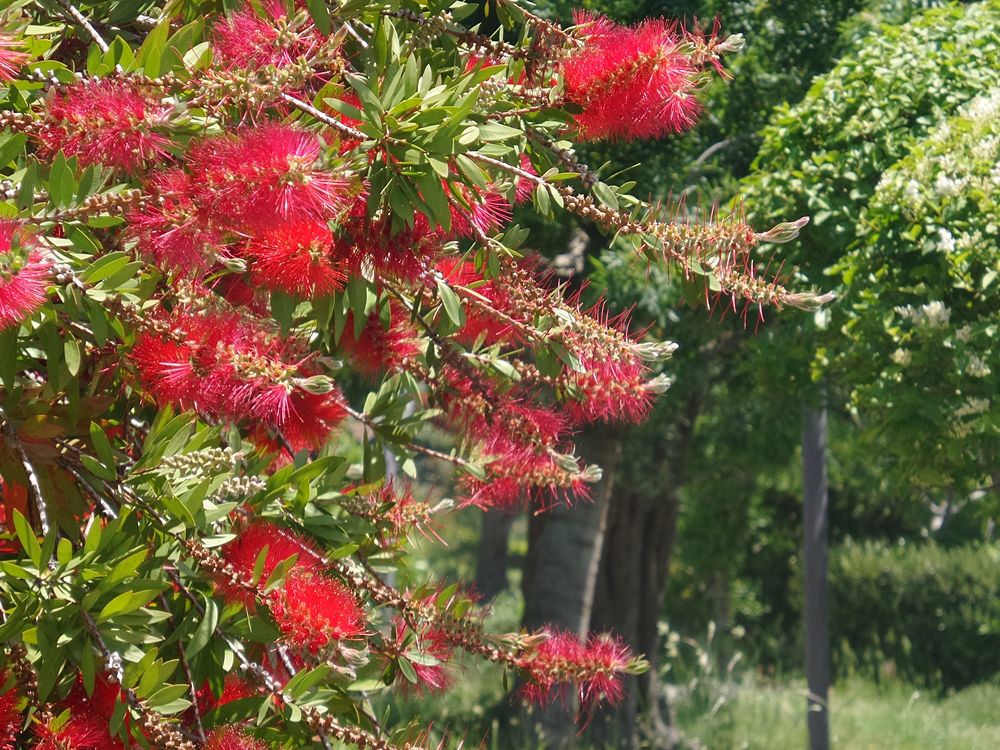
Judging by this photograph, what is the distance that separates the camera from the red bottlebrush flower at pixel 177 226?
164cm

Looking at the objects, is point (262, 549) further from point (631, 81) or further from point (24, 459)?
point (631, 81)

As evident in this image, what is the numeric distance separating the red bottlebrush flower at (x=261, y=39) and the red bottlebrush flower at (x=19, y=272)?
0.43 meters

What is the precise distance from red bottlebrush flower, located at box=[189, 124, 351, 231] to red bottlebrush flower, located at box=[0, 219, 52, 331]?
0.25 metres

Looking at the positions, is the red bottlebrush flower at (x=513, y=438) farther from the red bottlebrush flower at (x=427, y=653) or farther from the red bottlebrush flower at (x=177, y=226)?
the red bottlebrush flower at (x=177, y=226)

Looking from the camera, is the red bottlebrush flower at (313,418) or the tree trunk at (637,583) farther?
the tree trunk at (637,583)

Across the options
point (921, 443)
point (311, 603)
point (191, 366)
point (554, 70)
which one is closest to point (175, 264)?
point (191, 366)

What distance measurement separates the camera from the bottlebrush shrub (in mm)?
1643

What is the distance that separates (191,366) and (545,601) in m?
4.30

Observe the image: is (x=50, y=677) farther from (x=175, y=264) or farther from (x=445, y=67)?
(x=445, y=67)

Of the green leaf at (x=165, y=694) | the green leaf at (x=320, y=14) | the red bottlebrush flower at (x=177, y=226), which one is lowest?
the green leaf at (x=165, y=694)

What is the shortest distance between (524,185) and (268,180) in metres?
0.62

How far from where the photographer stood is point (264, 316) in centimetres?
216

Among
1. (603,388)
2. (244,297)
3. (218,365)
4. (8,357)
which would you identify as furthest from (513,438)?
(8,357)

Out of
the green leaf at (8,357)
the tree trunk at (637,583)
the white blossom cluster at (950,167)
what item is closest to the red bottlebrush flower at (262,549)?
the green leaf at (8,357)
